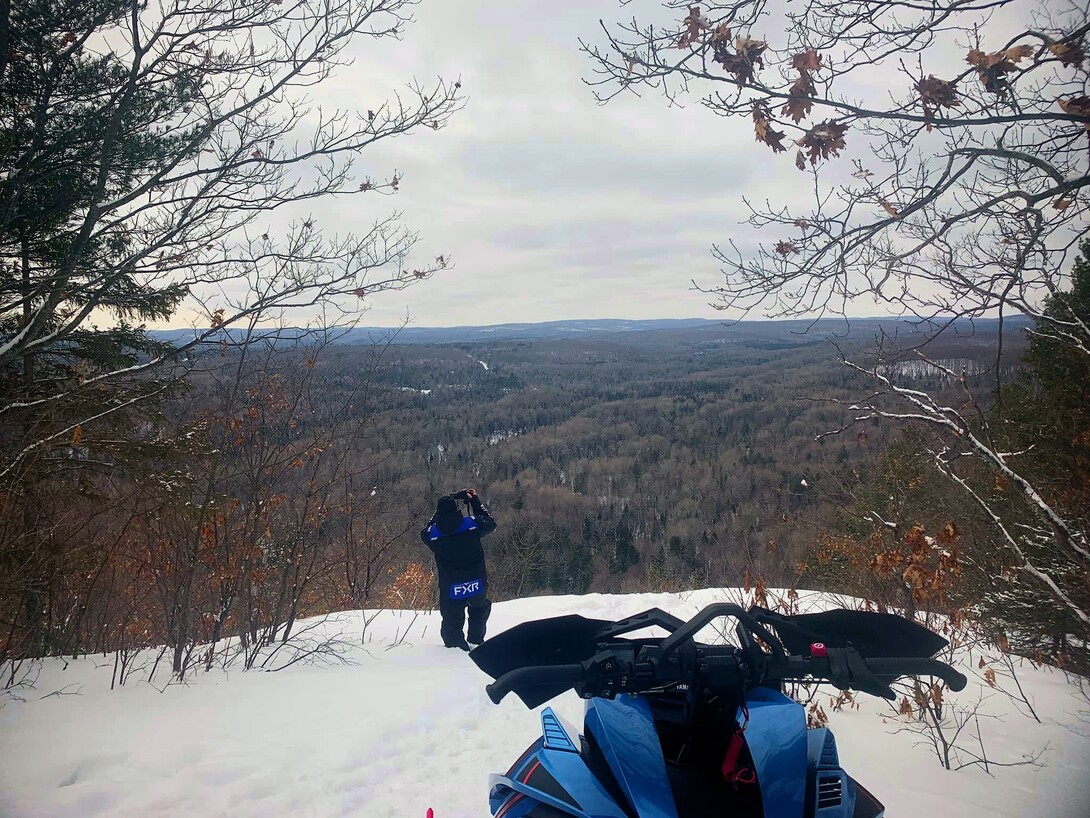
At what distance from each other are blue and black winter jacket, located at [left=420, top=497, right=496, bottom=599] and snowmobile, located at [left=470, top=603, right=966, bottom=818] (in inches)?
185

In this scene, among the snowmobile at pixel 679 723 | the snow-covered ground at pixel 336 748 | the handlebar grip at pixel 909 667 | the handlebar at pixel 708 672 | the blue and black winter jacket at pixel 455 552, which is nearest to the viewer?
the snowmobile at pixel 679 723

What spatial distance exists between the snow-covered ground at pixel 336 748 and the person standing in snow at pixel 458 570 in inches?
44.9

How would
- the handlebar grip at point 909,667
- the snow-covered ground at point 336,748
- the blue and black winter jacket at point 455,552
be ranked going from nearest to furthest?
the handlebar grip at point 909,667 → the snow-covered ground at point 336,748 → the blue and black winter jacket at point 455,552

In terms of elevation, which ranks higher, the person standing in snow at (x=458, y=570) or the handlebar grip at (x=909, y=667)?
the handlebar grip at (x=909, y=667)

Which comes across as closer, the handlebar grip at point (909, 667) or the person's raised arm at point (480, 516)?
the handlebar grip at point (909, 667)

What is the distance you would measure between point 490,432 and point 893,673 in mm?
113758

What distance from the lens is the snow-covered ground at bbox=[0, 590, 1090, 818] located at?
3062 mm

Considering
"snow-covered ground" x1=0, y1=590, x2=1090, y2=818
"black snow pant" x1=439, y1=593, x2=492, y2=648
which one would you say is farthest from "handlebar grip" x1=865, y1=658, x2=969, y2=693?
"black snow pant" x1=439, y1=593, x2=492, y2=648

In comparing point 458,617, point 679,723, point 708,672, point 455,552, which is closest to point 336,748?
point 458,617

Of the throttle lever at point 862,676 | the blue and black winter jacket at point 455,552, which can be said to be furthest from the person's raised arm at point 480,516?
the throttle lever at point 862,676

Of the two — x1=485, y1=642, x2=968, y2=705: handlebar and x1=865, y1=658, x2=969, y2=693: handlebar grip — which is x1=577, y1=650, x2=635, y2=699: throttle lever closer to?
x1=485, y1=642, x2=968, y2=705: handlebar

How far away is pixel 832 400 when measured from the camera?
169 inches

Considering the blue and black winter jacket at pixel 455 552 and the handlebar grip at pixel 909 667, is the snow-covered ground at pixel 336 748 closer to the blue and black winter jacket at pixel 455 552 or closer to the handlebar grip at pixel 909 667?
the blue and black winter jacket at pixel 455 552

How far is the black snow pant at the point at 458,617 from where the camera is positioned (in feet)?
20.4
